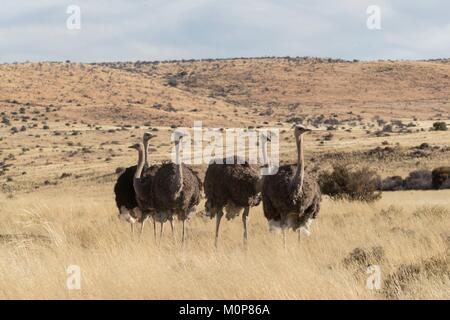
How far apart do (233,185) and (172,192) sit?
1.19 metres

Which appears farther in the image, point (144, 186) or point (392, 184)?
point (392, 184)

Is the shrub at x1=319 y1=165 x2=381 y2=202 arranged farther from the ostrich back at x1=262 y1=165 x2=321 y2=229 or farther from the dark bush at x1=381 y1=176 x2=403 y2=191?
the ostrich back at x1=262 y1=165 x2=321 y2=229

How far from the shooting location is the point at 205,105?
94312 mm

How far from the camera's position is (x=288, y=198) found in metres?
12.3

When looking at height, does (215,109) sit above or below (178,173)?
below

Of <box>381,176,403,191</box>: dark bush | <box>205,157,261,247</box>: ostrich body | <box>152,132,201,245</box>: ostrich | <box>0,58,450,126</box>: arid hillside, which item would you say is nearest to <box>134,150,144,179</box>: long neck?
<box>152,132,201,245</box>: ostrich

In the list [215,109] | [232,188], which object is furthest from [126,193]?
[215,109]

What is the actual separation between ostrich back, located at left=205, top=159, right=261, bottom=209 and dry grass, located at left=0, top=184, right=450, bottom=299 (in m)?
0.82

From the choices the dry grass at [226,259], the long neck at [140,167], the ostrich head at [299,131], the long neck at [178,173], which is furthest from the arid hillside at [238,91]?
the ostrich head at [299,131]

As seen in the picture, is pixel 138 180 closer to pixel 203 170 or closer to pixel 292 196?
pixel 292 196

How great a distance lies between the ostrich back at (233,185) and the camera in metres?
13.7

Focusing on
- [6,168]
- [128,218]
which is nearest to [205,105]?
[6,168]

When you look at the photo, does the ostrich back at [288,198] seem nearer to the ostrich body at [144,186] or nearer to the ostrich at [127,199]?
the ostrich body at [144,186]
